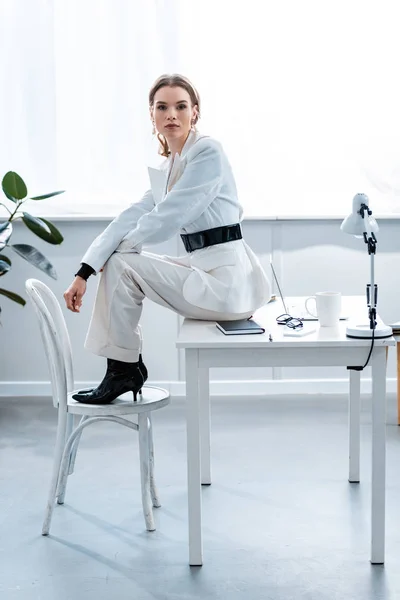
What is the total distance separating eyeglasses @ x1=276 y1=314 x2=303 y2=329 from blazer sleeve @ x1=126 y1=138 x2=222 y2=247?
408 mm

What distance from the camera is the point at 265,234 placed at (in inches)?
176

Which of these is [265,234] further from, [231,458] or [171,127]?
[171,127]

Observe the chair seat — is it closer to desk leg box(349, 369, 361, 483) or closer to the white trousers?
the white trousers

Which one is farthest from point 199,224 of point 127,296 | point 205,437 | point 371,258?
point 205,437

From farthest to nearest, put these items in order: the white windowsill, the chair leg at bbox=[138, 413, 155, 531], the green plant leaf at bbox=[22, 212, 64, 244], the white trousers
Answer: the white windowsill
the green plant leaf at bbox=[22, 212, 64, 244]
the chair leg at bbox=[138, 413, 155, 531]
the white trousers

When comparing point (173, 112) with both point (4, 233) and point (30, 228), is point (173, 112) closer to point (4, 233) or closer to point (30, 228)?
point (30, 228)

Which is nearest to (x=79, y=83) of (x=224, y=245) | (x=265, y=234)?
(x=265, y=234)

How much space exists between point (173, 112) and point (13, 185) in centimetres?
135

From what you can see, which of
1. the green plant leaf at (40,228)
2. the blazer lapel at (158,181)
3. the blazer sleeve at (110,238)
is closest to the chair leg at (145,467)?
the blazer sleeve at (110,238)

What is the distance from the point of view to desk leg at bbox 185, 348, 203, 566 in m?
2.33

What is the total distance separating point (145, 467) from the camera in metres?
2.67

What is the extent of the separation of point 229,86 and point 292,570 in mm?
2658

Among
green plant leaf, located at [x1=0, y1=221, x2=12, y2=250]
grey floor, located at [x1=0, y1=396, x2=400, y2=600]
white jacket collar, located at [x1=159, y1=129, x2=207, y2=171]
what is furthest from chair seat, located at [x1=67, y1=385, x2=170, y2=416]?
green plant leaf, located at [x1=0, y1=221, x2=12, y2=250]

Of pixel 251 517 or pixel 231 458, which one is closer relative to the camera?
pixel 251 517
